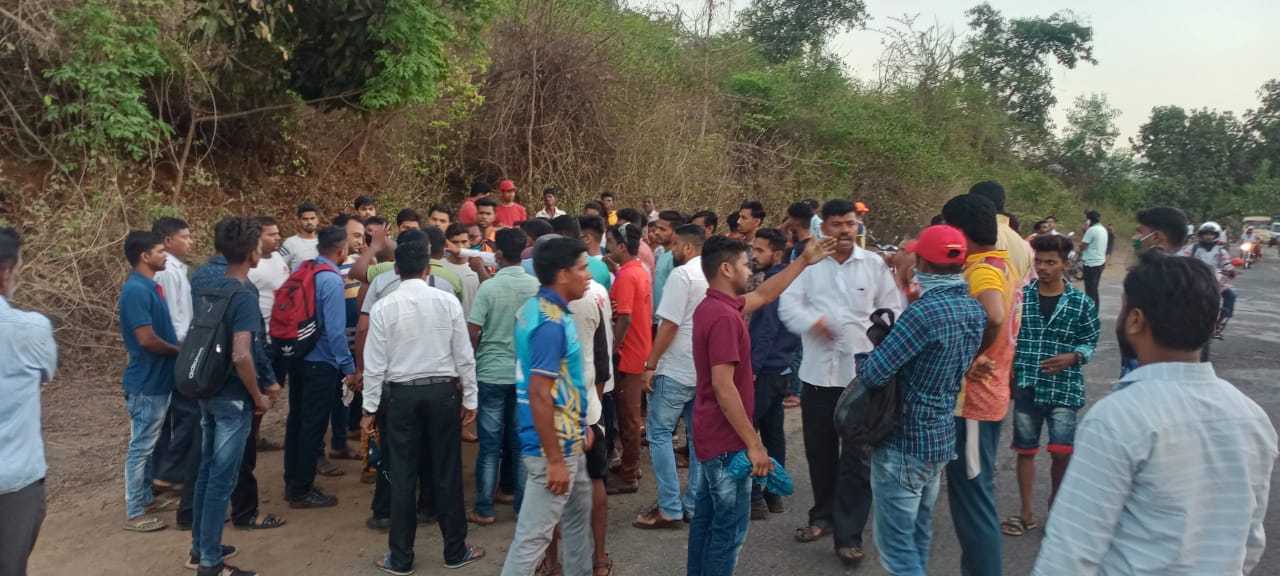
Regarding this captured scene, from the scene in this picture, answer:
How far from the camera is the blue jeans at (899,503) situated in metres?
3.55

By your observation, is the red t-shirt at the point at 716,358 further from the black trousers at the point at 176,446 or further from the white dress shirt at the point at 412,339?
the black trousers at the point at 176,446

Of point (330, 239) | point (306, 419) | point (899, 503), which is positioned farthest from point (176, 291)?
point (899, 503)

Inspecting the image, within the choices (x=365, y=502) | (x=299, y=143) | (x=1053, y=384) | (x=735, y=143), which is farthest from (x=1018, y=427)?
(x=735, y=143)

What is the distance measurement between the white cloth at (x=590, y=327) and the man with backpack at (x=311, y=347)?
186cm

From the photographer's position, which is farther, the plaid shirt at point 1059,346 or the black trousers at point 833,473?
the plaid shirt at point 1059,346

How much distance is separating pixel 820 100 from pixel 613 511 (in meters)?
17.6

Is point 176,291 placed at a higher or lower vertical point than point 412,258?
lower

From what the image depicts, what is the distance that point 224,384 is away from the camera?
14.7ft

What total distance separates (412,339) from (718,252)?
175 centimetres

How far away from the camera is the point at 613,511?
5621 mm

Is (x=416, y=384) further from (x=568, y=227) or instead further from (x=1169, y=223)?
(x=1169, y=223)

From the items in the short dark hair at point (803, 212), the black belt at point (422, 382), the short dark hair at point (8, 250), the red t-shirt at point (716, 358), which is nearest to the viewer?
the short dark hair at point (8, 250)

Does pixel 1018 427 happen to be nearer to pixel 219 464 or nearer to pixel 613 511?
pixel 613 511

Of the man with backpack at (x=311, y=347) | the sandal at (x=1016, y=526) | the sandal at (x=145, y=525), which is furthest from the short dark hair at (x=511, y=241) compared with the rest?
the sandal at (x=1016, y=526)
